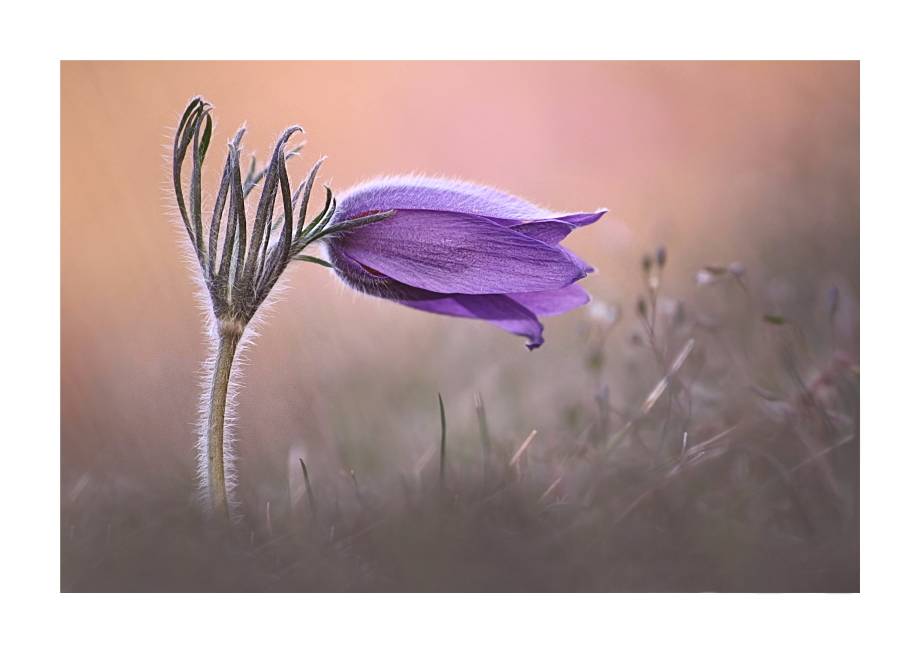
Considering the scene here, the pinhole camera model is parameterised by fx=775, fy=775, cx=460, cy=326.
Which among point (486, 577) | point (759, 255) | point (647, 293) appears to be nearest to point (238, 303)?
point (486, 577)

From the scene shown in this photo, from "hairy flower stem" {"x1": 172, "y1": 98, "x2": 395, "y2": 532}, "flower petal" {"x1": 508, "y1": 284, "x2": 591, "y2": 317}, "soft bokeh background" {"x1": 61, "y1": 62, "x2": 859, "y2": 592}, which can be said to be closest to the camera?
"hairy flower stem" {"x1": 172, "y1": 98, "x2": 395, "y2": 532}

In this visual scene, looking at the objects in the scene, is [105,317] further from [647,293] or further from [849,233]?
[849,233]

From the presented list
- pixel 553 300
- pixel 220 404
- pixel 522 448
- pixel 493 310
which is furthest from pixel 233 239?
pixel 522 448

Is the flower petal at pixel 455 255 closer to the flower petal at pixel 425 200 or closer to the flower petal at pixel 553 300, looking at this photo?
the flower petal at pixel 425 200

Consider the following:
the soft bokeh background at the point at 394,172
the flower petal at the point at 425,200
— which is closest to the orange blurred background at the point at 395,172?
the soft bokeh background at the point at 394,172

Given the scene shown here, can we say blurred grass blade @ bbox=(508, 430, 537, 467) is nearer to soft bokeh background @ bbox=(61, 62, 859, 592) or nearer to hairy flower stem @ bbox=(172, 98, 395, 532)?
soft bokeh background @ bbox=(61, 62, 859, 592)

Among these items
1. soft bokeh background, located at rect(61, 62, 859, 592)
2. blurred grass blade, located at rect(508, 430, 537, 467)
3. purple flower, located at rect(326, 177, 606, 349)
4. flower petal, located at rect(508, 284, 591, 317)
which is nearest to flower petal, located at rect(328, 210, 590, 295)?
purple flower, located at rect(326, 177, 606, 349)
